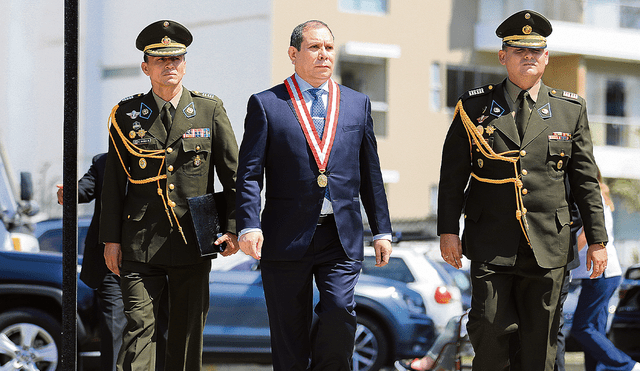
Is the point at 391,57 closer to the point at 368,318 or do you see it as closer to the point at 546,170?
the point at 368,318

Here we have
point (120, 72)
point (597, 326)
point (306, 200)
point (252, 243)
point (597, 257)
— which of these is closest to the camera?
point (252, 243)

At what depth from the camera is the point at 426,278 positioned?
807 cm

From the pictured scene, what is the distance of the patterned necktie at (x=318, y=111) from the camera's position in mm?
4699

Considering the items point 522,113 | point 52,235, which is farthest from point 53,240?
point 522,113

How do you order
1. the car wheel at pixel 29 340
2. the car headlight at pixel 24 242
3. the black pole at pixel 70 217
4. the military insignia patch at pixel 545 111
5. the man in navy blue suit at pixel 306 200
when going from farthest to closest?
the car headlight at pixel 24 242
the car wheel at pixel 29 340
the military insignia patch at pixel 545 111
the man in navy blue suit at pixel 306 200
the black pole at pixel 70 217

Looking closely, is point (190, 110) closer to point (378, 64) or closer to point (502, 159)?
point (502, 159)

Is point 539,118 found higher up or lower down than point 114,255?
higher up

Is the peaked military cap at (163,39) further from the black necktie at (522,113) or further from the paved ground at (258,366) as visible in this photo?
the paved ground at (258,366)

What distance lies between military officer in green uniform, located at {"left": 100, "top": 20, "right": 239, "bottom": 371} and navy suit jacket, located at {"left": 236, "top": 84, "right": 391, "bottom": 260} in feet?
1.56

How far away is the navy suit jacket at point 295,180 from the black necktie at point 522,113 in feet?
2.74

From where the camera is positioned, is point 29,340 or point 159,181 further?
point 29,340

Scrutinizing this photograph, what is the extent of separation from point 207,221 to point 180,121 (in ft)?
1.94

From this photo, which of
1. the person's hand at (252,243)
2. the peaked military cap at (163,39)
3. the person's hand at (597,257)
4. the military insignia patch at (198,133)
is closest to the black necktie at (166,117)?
the military insignia patch at (198,133)

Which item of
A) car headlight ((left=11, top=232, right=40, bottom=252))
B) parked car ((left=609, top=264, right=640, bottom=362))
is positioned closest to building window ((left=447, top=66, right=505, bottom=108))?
parked car ((left=609, top=264, right=640, bottom=362))
